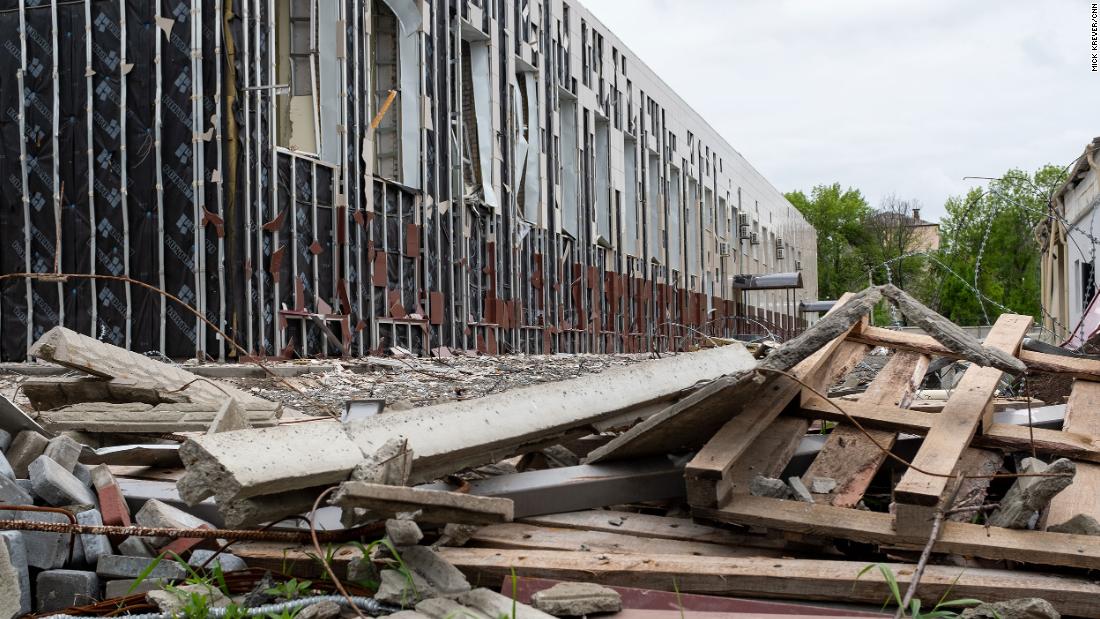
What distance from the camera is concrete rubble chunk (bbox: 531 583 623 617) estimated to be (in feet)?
9.50

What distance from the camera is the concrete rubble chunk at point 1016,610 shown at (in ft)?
9.15

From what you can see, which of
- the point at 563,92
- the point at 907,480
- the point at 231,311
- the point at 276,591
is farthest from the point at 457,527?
the point at 563,92

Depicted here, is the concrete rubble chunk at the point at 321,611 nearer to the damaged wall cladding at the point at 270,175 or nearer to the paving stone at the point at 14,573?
the paving stone at the point at 14,573

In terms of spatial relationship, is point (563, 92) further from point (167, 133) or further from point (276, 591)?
point (276, 591)

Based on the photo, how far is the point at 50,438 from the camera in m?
4.34

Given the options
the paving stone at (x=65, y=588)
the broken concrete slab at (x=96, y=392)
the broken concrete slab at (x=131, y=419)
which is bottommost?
the paving stone at (x=65, y=588)

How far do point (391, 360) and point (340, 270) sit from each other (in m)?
1.51

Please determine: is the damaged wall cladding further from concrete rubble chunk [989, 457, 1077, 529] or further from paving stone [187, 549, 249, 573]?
concrete rubble chunk [989, 457, 1077, 529]

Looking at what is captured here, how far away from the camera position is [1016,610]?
281cm

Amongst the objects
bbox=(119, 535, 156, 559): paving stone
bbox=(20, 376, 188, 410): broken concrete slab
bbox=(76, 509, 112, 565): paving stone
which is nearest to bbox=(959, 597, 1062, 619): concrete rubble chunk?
bbox=(119, 535, 156, 559): paving stone

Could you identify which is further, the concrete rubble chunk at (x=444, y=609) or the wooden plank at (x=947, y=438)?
the wooden plank at (x=947, y=438)

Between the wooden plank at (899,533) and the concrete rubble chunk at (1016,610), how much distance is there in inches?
11.7

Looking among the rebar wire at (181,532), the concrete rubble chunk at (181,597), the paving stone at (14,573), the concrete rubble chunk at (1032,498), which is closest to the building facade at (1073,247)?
the concrete rubble chunk at (1032,498)

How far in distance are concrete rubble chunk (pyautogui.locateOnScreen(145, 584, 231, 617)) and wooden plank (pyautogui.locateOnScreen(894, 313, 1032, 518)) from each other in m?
2.21
